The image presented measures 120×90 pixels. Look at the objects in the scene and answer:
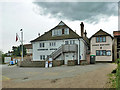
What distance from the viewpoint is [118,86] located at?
3217 mm

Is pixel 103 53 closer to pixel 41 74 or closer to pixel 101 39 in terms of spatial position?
pixel 101 39

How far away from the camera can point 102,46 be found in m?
25.6

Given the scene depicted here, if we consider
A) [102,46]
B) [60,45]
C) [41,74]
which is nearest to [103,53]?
[102,46]

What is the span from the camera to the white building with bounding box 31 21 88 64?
24.0m

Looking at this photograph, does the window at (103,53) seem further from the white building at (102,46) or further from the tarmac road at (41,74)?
the tarmac road at (41,74)

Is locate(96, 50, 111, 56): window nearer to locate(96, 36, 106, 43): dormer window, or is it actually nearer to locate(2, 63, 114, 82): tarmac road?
locate(96, 36, 106, 43): dormer window

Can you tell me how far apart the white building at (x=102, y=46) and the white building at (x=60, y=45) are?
7.92 ft

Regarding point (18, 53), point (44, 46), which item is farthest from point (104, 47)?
point (18, 53)

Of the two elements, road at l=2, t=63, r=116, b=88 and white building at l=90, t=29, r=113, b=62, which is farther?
white building at l=90, t=29, r=113, b=62

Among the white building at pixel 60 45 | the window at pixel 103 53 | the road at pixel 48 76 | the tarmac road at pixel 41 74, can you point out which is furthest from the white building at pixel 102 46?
the road at pixel 48 76

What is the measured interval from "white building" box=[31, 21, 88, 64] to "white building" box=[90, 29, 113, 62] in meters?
2.41

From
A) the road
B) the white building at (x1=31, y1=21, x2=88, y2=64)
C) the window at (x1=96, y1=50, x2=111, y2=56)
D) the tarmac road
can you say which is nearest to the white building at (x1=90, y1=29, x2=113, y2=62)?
the window at (x1=96, y1=50, x2=111, y2=56)

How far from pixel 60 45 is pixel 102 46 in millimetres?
10238

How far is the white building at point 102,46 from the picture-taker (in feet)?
82.2
